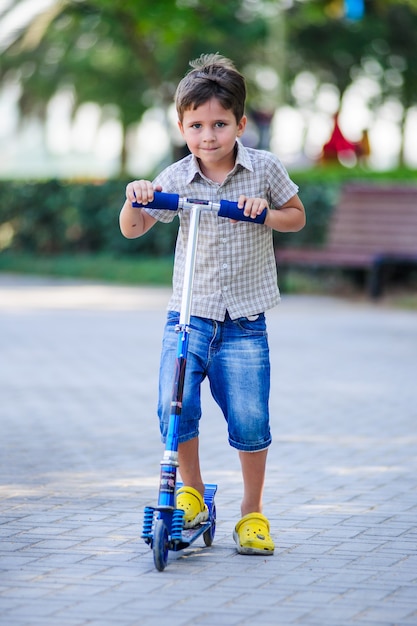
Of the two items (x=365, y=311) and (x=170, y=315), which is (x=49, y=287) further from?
(x=170, y=315)

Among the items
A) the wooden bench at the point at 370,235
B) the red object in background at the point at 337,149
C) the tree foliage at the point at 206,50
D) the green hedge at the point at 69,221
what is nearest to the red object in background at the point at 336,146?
the red object in background at the point at 337,149

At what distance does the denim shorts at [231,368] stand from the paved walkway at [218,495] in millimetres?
459

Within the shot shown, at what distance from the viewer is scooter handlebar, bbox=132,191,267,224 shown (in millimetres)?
4266

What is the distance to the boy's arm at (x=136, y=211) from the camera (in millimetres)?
4250

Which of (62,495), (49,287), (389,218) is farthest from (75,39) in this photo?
(62,495)

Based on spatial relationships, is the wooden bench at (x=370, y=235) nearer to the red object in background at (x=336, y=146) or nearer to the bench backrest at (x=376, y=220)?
the bench backrest at (x=376, y=220)

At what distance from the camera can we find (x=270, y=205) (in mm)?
4625

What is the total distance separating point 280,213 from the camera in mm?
4426

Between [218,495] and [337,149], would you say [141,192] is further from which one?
[337,149]

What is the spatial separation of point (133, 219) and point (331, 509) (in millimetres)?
1566

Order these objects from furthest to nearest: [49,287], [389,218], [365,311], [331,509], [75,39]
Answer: [75,39]
[49,287]
[389,218]
[365,311]
[331,509]

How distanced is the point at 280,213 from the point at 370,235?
10.7 m

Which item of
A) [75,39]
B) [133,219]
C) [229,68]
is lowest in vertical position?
[133,219]

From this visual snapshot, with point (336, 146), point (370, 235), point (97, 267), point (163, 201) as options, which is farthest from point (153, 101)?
point (163, 201)
